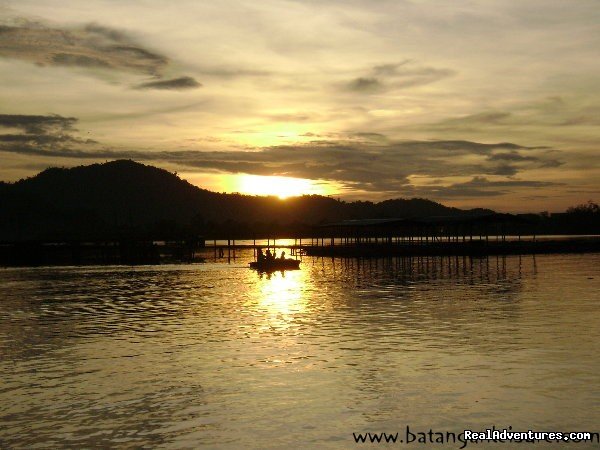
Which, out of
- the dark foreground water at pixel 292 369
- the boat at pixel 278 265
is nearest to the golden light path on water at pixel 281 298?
the dark foreground water at pixel 292 369

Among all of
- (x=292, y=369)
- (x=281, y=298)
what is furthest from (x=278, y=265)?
(x=292, y=369)

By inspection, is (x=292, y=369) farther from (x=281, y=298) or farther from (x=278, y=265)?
(x=278, y=265)

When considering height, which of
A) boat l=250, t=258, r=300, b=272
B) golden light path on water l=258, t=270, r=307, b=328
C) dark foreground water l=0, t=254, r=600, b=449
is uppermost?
boat l=250, t=258, r=300, b=272

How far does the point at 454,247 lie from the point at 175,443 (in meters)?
92.2

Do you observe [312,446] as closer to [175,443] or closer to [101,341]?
[175,443]

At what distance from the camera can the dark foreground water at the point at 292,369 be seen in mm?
16359

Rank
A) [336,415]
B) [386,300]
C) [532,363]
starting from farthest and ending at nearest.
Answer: [386,300] < [532,363] < [336,415]

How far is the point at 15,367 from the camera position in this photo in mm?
23734

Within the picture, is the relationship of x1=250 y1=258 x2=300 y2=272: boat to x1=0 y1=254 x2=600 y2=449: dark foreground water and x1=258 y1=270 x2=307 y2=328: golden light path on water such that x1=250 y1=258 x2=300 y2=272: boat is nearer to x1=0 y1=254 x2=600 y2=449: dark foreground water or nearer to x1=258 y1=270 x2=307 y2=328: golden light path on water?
x1=258 y1=270 x2=307 y2=328: golden light path on water

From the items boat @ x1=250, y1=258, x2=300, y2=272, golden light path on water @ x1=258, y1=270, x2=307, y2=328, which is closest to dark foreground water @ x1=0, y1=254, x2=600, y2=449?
golden light path on water @ x1=258, y1=270, x2=307, y2=328

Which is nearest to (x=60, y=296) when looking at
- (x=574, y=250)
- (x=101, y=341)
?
(x=101, y=341)

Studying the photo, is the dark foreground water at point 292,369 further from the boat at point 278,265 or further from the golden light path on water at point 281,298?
the boat at point 278,265

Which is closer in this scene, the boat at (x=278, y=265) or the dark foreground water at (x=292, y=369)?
the dark foreground water at (x=292, y=369)

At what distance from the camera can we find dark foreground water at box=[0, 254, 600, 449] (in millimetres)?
16359
